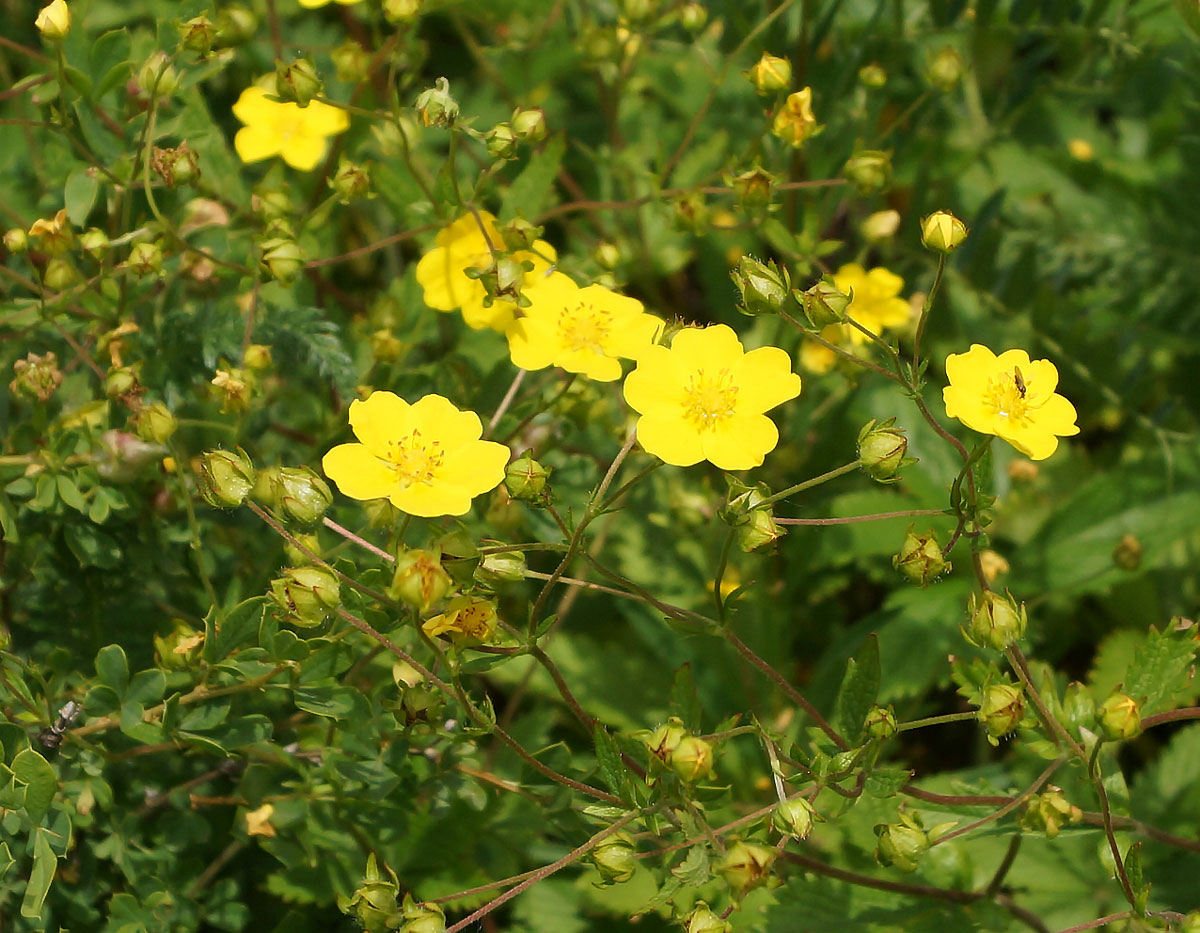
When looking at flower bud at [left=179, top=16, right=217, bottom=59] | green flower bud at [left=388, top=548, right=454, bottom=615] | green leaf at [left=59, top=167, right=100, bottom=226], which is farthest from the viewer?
green leaf at [left=59, top=167, right=100, bottom=226]

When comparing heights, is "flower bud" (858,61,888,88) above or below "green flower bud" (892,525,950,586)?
above

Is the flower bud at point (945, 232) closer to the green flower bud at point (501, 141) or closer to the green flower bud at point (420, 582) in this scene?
the green flower bud at point (501, 141)

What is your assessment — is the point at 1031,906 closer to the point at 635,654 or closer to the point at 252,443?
the point at 635,654

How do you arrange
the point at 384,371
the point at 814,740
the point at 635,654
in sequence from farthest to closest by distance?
1. the point at 635,654
2. the point at 384,371
3. the point at 814,740

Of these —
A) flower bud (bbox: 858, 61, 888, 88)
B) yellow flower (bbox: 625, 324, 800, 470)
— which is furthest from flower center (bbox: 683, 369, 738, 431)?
flower bud (bbox: 858, 61, 888, 88)

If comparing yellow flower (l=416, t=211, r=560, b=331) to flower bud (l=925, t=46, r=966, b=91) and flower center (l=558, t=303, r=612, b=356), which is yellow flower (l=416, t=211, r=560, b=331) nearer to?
flower center (l=558, t=303, r=612, b=356)

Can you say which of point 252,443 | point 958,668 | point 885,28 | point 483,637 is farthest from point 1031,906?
point 885,28
